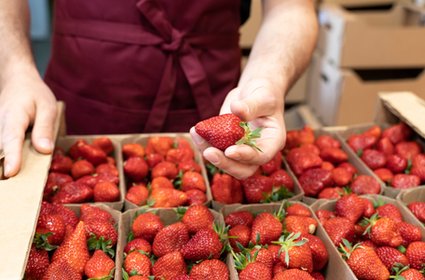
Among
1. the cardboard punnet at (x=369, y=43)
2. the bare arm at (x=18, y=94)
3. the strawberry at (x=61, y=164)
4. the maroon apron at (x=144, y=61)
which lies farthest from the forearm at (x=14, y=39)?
the cardboard punnet at (x=369, y=43)

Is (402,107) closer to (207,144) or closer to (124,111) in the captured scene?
(207,144)

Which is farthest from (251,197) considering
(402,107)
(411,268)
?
(402,107)

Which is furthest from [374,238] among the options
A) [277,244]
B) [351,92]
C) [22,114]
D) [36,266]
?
[351,92]

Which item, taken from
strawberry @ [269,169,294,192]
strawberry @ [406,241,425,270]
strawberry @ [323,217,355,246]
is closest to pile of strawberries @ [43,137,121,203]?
strawberry @ [269,169,294,192]

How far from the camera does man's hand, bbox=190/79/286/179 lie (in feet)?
2.92

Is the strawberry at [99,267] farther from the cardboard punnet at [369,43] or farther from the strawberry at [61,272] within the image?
the cardboard punnet at [369,43]

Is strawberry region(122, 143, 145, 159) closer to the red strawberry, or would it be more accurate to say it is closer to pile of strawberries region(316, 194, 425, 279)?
pile of strawberries region(316, 194, 425, 279)

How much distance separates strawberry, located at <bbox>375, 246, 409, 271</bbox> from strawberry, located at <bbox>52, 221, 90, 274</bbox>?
0.54m

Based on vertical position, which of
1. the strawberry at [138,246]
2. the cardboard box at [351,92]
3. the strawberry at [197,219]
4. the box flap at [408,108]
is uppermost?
the box flap at [408,108]

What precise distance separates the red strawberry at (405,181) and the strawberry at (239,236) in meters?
0.42

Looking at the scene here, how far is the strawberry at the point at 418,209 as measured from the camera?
1.08 metres

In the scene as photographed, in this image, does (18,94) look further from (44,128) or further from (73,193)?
(73,193)

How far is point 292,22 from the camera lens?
136 centimetres

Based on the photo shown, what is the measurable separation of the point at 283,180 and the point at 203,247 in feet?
1.07
